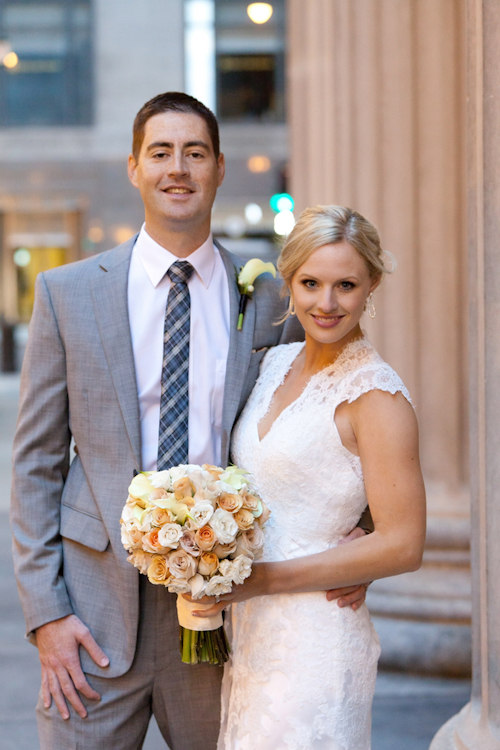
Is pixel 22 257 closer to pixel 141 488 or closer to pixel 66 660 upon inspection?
pixel 66 660

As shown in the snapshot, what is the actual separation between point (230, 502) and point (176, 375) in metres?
0.62

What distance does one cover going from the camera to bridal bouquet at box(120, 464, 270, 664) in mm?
2010

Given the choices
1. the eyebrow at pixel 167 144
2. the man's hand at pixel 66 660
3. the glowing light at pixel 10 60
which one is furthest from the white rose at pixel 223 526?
the glowing light at pixel 10 60

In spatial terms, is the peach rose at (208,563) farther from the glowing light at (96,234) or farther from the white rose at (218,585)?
the glowing light at (96,234)

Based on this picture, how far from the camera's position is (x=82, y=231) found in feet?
65.9

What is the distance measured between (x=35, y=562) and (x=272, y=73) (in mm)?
18943

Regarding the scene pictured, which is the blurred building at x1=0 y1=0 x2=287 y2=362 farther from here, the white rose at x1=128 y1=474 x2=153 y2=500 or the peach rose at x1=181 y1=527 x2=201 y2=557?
the peach rose at x1=181 y1=527 x2=201 y2=557

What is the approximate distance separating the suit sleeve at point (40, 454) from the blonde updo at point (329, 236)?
74 centimetres

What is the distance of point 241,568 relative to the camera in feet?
6.76

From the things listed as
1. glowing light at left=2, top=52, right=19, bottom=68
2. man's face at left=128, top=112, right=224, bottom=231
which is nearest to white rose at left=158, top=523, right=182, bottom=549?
man's face at left=128, top=112, right=224, bottom=231

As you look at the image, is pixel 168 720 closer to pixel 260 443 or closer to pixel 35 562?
pixel 35 562

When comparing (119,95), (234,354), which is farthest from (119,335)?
(119,95)

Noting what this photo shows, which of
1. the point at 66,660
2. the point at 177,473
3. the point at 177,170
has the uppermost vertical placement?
the point at 177,170

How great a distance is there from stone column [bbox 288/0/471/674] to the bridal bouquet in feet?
8.45
